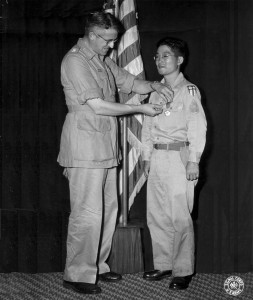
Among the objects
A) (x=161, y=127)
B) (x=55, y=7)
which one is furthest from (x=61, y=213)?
(x=55, y=7)

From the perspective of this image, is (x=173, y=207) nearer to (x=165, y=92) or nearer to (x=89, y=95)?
(x=165, y=92)

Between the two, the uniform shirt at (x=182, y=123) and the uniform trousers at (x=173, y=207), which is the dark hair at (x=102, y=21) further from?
the uniform trousers at (x=173, y=207)

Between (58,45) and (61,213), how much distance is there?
1.23 m

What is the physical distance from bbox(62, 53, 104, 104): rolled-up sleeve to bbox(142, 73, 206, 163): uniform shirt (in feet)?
1.46

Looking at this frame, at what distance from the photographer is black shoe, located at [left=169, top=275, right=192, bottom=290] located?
282 centimetres

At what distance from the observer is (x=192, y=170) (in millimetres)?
2771

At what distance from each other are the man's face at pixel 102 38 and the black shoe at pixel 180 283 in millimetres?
1387

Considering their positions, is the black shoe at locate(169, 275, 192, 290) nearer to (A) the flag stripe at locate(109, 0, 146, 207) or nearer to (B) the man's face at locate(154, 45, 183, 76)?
(A) the flag stripe at locate(109, 0, 146, 207)

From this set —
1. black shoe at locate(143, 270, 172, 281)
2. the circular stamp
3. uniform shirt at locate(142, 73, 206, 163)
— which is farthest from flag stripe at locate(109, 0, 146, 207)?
the circular stamp

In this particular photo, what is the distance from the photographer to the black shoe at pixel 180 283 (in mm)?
2816

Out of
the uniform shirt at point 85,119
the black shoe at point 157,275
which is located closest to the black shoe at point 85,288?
the black shoe at point 157,275

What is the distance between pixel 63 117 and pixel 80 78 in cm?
100

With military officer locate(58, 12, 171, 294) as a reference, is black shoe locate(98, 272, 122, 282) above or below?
below

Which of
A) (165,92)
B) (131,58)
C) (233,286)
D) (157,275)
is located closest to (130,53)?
(131,58)
